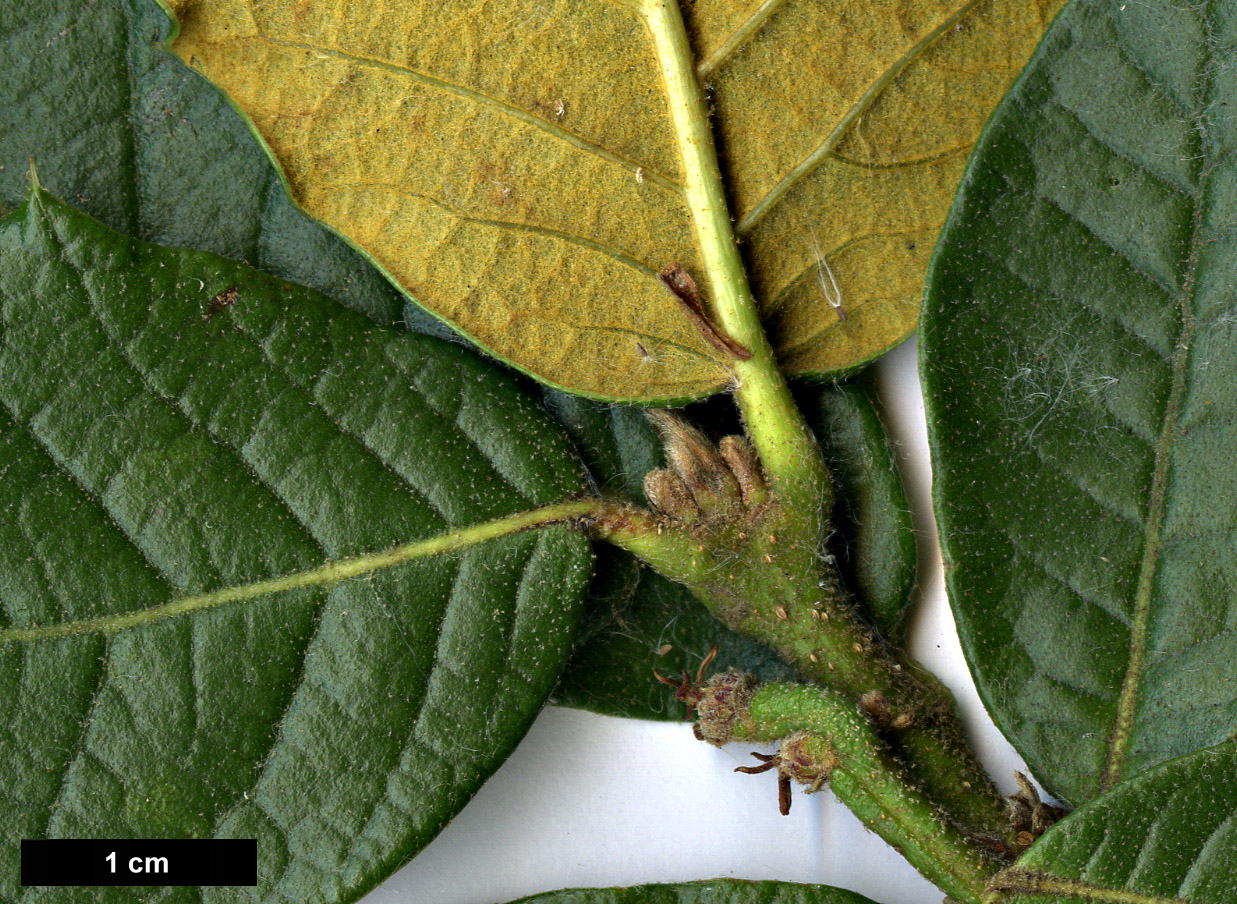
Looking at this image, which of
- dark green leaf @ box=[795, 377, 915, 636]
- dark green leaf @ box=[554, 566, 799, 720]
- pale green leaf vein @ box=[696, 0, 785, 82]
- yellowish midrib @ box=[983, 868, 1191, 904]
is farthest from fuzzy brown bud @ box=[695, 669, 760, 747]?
pale green leaf vein @ box=[696, 0, 785, 82]

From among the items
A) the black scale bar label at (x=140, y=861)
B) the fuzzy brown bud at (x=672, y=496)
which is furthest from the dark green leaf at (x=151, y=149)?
the black scale bar label at (x=140, y=861)

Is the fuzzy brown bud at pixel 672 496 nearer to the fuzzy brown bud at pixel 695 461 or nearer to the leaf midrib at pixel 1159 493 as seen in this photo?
the fuzzy brown bud at pixel 695 461

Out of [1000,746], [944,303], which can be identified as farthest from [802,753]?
[944,303]

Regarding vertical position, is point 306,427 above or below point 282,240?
below

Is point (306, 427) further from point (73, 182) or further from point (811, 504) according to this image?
point (811, 504)

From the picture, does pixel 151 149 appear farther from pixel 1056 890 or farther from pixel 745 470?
pixel 1056 890

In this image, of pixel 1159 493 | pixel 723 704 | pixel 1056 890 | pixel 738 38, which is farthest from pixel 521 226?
pixel 1056 890

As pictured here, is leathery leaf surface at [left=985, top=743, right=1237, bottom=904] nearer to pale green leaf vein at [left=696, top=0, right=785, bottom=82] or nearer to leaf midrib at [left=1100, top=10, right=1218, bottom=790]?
leaf midrib at [left=1100, top=10, right=1218, bottom=790]
